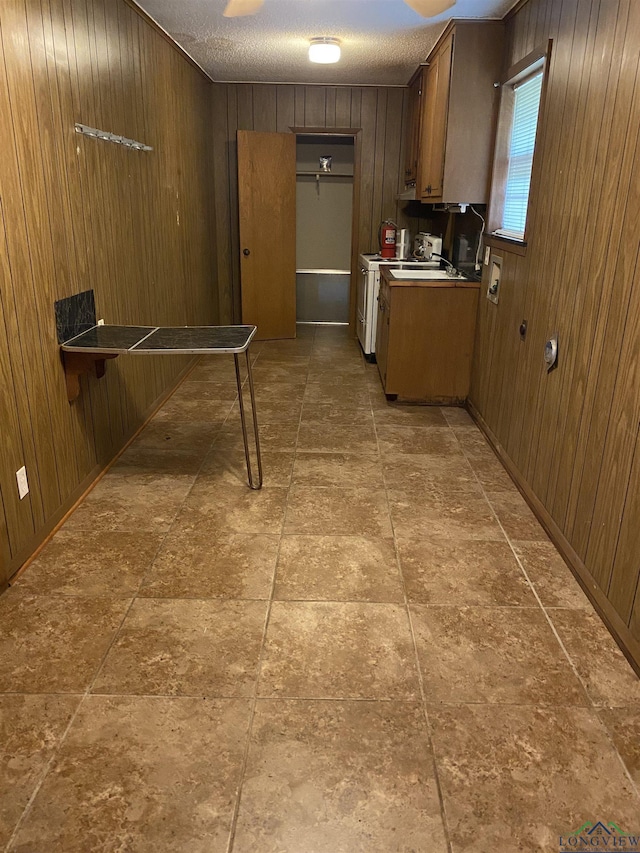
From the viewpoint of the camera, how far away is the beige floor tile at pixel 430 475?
324 centimetres

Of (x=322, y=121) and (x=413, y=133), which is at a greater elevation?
(x=322, y=121)

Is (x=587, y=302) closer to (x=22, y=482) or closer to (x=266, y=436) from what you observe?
(x=266, y=436)

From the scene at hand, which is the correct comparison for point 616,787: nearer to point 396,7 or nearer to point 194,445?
point 194,445

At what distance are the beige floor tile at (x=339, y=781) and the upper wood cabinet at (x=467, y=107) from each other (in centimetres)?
340

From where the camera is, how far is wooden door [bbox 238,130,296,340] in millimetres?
6133

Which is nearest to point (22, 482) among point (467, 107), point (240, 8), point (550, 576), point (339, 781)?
point (339, 781)

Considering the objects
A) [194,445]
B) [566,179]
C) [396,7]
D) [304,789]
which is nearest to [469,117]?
[396,7]

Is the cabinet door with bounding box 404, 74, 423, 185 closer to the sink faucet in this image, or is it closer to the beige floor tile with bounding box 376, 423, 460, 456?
the sink faucet

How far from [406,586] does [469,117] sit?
10.2 ft

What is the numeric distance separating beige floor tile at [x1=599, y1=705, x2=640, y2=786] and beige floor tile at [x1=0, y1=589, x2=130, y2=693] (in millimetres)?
1504

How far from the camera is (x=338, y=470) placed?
3453 mm

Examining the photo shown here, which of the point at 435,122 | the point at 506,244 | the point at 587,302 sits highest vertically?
the point at 435,122

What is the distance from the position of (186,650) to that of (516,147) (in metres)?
3.42

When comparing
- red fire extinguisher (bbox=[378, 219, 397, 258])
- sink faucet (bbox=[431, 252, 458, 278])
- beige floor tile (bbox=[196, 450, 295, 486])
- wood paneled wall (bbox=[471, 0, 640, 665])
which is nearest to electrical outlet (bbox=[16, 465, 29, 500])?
beige floor tile (bbox=[196, 450, 295, 486])
